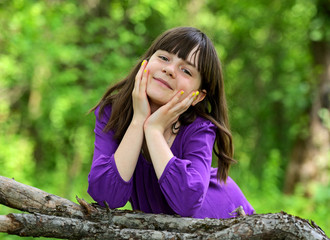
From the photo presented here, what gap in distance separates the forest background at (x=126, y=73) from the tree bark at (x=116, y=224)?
2587 millimetres

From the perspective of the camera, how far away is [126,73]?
5.66m

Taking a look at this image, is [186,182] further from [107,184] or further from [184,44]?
[184,44]

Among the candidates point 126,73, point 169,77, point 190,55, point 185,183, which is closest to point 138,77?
point 169,77

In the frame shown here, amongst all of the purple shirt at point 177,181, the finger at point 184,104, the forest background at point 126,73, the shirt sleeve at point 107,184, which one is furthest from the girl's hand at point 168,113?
the forest background at point 126,73

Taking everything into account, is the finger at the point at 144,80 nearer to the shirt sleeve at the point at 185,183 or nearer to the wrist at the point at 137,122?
the wrist at the point at 137,122

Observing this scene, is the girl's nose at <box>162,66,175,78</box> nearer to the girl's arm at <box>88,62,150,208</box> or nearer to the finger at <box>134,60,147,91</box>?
the finger at <box>134,60,147,91</box>

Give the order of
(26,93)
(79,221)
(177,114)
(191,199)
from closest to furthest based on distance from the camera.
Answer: (79,221)
(191,199)
(177,114)
(26,93)

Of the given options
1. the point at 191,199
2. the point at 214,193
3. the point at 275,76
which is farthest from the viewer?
the point at 275,76

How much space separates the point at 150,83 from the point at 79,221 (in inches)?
28.6

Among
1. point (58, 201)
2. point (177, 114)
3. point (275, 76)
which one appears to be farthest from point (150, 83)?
point (275, 76)

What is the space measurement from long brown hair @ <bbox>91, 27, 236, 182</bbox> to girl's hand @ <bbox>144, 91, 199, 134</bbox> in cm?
13

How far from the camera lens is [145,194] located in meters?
2.22

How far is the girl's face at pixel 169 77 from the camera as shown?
6.93ft

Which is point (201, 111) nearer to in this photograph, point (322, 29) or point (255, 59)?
point (322, 29)
